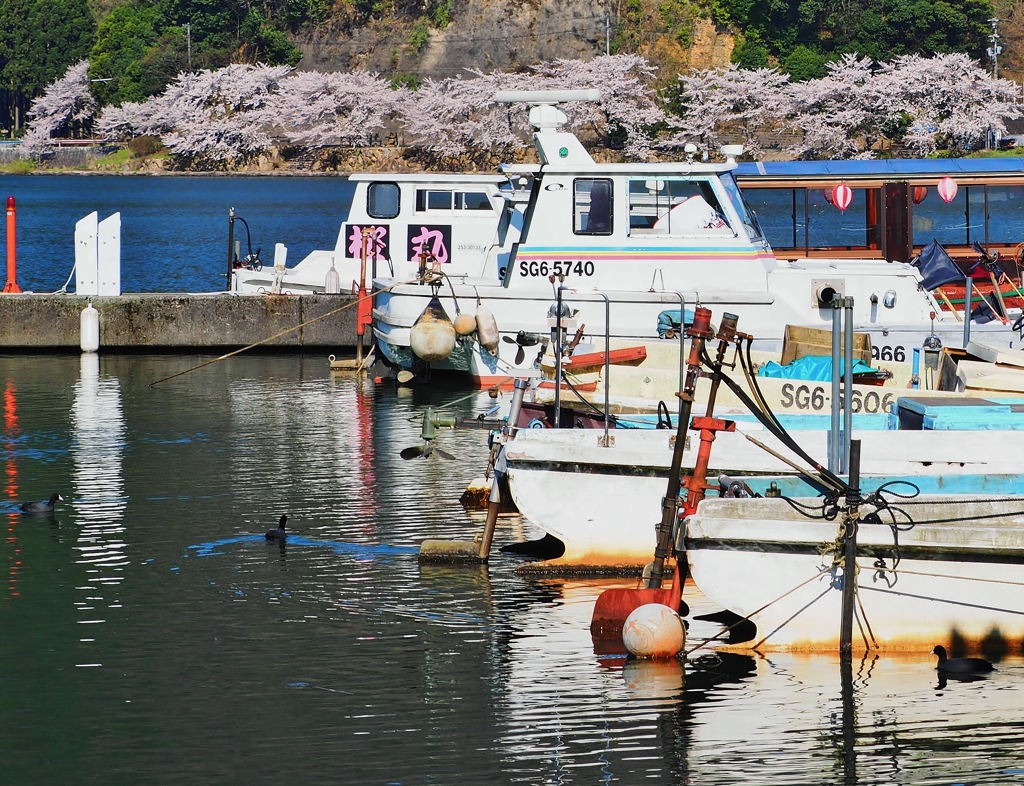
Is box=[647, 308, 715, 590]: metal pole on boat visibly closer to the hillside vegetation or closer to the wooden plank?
the wooden plank

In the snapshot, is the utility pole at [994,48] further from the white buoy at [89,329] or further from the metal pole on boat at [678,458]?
the metal pole on boat at [678,458]

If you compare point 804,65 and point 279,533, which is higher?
point 804,65

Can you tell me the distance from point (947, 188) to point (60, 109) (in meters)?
129

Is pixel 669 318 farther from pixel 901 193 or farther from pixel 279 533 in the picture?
pixel 279 533

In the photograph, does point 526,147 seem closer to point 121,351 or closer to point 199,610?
point 121,351

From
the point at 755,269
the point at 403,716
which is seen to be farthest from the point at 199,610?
the point at 755,269

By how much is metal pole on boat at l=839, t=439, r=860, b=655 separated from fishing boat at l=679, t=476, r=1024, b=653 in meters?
0.03

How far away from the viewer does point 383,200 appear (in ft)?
89.5

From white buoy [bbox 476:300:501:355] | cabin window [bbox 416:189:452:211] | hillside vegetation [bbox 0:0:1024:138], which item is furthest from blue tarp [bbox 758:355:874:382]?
hillside vegetation [bbox 0:0:1024:138]

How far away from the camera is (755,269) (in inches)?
817

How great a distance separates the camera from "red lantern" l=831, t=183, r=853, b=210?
1021 inches

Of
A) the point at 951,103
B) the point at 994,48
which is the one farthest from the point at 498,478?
the point at 994,48

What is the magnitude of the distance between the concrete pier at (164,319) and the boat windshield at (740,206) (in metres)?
6.75

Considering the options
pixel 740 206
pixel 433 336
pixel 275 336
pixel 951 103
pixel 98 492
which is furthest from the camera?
pixel 951 103
